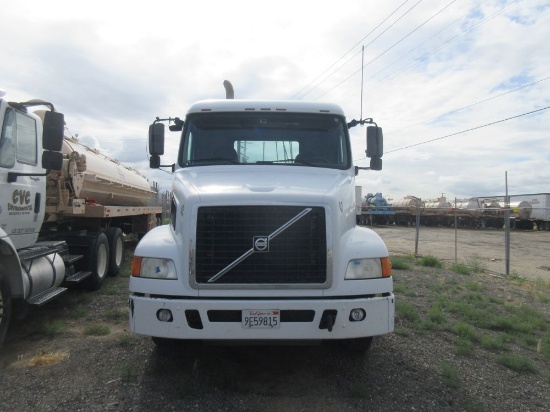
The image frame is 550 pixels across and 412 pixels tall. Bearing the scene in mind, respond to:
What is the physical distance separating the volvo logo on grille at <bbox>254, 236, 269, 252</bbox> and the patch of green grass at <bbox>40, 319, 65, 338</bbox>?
3.19 m

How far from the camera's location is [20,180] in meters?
5.59

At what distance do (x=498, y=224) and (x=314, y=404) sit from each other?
38.5 metres

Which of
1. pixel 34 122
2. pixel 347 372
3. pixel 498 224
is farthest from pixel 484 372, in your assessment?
pixel 498 224

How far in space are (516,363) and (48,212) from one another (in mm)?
6702

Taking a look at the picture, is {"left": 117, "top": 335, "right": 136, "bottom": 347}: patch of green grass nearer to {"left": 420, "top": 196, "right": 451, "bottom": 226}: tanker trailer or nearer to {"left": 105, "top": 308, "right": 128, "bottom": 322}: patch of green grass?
{"left": 105, "top": 308, "right": 128, "bottom": 322}: patch of green grass

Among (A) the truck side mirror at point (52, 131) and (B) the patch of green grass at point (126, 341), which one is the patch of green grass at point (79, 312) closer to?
(B) the patch of green grass at point (126, 341)

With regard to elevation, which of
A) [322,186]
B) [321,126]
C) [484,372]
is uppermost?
[321,126]

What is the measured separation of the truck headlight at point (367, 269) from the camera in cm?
409

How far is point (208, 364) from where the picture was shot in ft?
15.1

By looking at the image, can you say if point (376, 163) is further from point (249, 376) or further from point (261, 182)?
point (249, 376)

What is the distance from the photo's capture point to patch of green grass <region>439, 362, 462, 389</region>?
430 cm

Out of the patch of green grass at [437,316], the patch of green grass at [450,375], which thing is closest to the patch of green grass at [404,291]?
the patch of green grass at [437,316]

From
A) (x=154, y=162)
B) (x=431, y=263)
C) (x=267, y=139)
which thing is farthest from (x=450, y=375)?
(x=431, y=263)

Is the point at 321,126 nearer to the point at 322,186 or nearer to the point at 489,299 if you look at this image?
the point at 322,186
